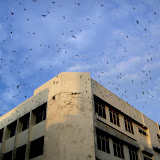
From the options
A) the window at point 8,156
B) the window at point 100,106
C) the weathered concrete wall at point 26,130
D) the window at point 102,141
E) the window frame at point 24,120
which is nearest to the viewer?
the window at point 102,141

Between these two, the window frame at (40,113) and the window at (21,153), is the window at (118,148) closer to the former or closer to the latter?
the window frame at (40,113)

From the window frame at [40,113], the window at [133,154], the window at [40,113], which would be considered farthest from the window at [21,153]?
the window at [133,154]

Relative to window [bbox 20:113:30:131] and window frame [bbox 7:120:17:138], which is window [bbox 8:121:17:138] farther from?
window [bbox 20:113:30:131]

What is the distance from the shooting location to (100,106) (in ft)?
67.7

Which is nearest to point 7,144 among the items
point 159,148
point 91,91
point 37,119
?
point 37,119

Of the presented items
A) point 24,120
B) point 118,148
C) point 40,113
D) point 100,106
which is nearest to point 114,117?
point 100,106

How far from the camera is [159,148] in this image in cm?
2527

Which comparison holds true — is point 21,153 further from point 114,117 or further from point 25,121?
point 114,117

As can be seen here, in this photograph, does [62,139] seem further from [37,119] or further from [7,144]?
[7,144]

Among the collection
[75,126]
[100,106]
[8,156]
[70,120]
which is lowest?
[8,156]

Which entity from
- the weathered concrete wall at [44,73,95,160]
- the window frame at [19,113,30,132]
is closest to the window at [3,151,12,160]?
the window frame at [19,113,30,132]

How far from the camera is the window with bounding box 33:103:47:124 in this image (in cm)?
2025

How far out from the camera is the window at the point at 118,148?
19938mm

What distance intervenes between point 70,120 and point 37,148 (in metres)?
4.13
